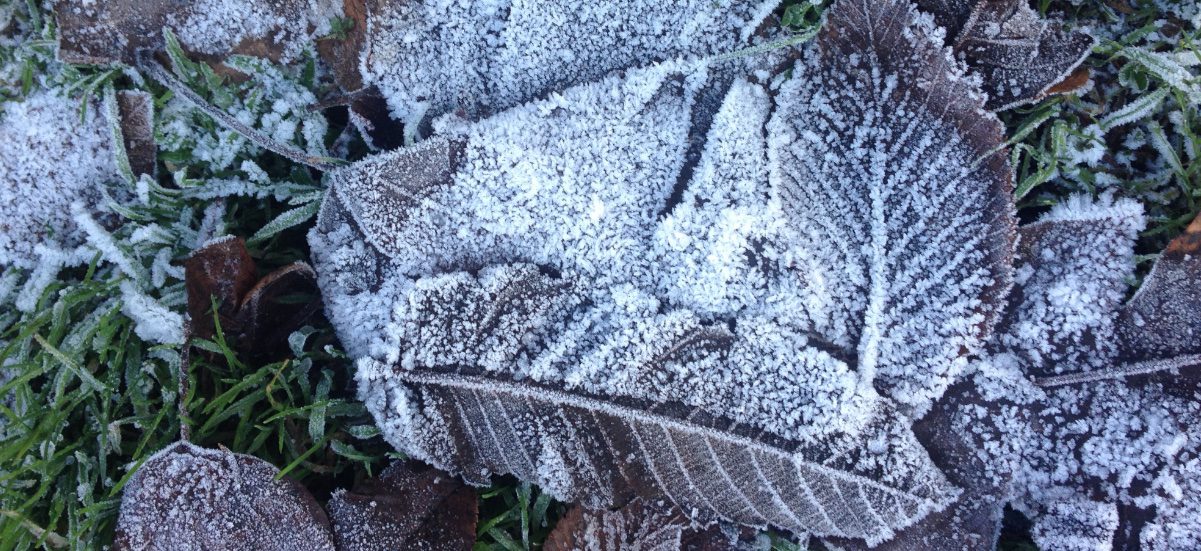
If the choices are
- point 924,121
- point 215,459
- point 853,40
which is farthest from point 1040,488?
point 215,459

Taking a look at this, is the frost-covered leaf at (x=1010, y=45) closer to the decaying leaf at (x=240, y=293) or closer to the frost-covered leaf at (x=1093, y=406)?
the frost-covered leaf at (x=1093, y=406)

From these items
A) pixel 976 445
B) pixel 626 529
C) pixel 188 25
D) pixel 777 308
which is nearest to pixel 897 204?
pixel 777 308

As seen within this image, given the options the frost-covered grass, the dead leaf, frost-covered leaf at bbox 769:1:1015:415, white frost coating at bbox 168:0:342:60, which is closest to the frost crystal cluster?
frost-covered leaf at bbox 769:1:1015:415

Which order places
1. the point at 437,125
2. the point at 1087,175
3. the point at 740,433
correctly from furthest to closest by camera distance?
the point at 1087,175
the point at 437,125
the point at 740,433

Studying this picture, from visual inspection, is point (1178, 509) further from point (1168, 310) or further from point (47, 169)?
point (47, 169)

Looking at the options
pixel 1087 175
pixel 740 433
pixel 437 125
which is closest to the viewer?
pixel 740 433

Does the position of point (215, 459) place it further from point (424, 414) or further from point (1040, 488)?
point (1040, 488)

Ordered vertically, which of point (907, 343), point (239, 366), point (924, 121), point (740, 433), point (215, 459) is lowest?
point (215, 459)

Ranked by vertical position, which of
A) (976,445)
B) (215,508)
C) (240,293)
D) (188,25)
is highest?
(188,25)
